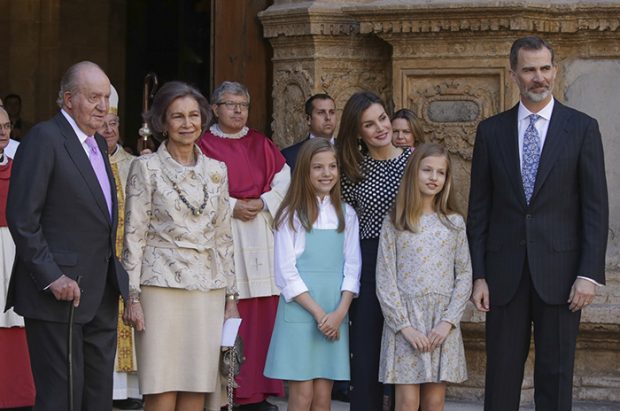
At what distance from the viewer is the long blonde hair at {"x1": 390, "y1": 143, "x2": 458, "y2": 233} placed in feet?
22.9

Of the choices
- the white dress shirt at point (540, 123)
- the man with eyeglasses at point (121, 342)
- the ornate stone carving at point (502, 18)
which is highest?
the ornate stone carving at point (502, 18)

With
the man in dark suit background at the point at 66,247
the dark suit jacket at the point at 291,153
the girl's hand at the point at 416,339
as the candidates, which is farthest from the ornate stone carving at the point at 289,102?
the man in dark suit background at the point at 66,247

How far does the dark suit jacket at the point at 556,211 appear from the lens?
6.48 m

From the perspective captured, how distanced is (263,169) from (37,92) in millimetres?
7859

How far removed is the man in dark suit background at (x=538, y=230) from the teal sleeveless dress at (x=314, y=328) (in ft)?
2.41

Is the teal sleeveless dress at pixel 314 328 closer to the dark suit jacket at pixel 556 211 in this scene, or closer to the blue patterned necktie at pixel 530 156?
the dark suit jacket at pixel 556 211

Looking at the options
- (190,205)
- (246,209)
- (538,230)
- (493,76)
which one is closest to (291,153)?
(246,209)

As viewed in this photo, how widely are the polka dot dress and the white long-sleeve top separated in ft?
0.26

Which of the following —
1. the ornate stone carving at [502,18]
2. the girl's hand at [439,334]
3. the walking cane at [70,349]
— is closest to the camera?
the walking cane at [70,349]

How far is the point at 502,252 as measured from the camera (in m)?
6.66

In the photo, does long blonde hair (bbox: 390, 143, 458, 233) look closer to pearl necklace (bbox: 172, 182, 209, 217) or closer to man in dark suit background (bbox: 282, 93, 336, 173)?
pearl necklace (bbox: 172, 182, 209, 217)

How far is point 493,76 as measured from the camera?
845 cm

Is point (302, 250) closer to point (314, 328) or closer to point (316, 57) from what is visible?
point (314, 328)

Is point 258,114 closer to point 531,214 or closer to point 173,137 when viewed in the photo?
point 173,137
